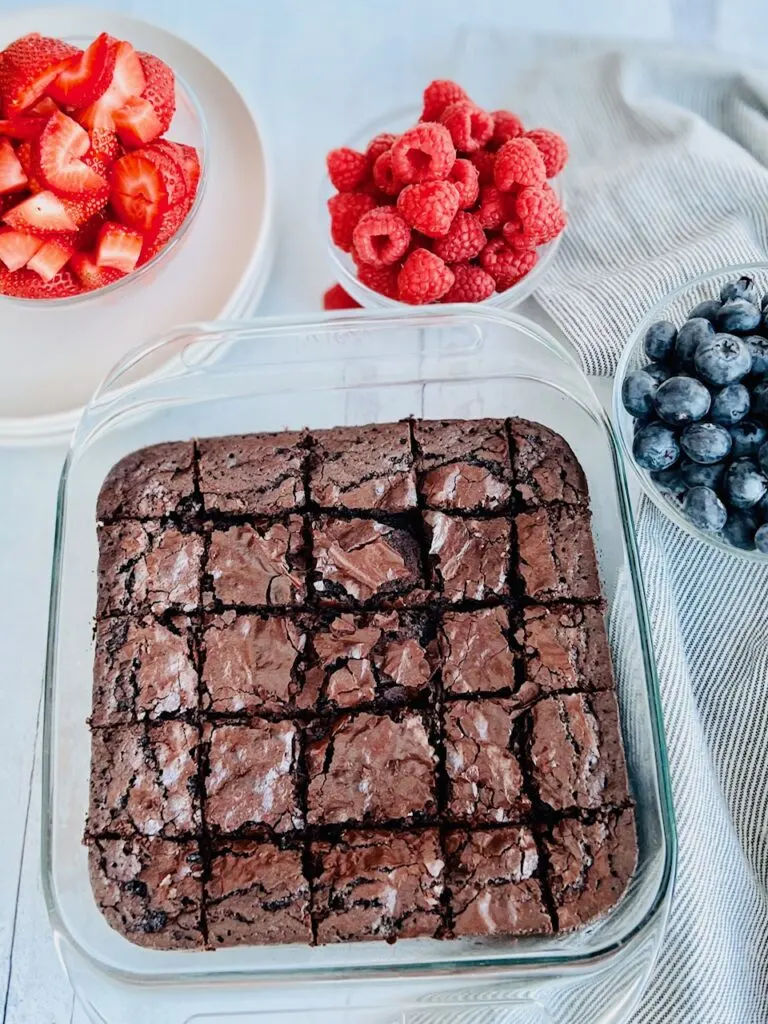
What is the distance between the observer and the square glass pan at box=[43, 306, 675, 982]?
1857 mm

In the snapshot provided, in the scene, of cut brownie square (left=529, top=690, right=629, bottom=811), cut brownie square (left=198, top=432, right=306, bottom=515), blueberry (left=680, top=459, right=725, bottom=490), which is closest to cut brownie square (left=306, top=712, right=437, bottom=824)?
cut brownie square (left=529, top=690, right=629, bottom=811)

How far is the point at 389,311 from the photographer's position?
2.18 m

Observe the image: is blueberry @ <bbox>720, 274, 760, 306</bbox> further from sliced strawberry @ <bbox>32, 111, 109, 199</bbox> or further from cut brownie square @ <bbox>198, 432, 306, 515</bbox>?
sliced strawberry @ <bbox>32, 111, 109, 199</bbox>

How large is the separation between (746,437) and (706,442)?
0.10m

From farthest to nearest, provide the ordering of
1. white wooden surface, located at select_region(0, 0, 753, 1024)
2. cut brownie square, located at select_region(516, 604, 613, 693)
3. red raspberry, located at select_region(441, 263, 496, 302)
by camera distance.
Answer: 1. white wooden surface, located at select_region(0, 0, 753, 1024)
2. red raspberry, located at select_region(441, 263, 496, 302)
3. cut brownie square, located at select_region(516, 604, 613, 693)

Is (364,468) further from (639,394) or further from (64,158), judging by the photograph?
(64,158)

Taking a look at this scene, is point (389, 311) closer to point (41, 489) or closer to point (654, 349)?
point (654, 349)

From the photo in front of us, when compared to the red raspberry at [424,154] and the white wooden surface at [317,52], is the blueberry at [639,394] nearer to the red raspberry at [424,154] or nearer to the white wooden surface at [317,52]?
the red raspberry at [424,154]

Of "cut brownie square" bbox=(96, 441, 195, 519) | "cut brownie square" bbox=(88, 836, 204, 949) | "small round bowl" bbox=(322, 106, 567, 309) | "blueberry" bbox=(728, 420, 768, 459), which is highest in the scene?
"small round bowl" bbox=(322, 106, 567, 309)

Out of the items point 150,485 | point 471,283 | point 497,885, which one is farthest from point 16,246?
point 497,885

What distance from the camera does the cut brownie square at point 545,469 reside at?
2.10m

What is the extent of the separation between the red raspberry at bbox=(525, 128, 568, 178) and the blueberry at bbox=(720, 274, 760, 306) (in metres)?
0.46

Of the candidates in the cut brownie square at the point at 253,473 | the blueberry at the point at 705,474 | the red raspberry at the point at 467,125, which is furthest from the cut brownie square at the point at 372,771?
the red raspberry at the point at 467,125

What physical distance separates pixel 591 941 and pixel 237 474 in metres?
1.14
